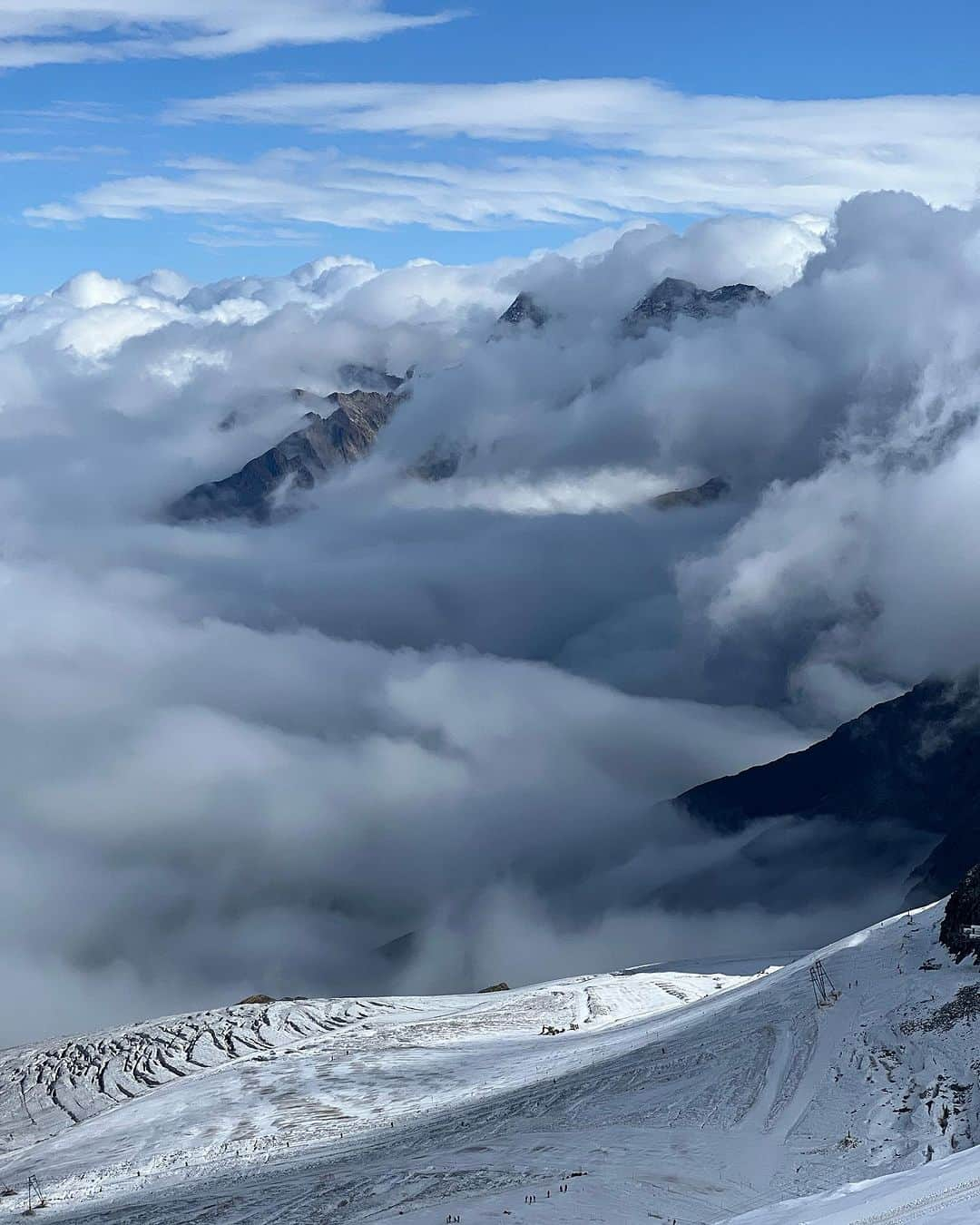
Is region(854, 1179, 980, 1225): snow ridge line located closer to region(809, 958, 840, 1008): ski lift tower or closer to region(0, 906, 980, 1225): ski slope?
region(0, 906, 980, 1225): ski slope

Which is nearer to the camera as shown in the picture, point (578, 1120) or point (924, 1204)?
point (924, 1204)

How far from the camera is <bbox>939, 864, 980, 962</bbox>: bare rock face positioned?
7719cm

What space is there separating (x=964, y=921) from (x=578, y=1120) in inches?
1055

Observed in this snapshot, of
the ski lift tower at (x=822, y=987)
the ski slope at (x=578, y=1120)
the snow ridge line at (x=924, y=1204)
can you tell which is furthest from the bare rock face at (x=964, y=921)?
the snow ridge line at (x=924, y=1204)

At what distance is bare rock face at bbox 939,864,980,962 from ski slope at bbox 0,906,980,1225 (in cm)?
149

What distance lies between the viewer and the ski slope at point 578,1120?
2218 inches

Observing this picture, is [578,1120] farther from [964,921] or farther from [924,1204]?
[924,1204]

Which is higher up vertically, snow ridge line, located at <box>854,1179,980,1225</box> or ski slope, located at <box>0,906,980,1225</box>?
A: ski slope, located at <box>0,906,980,1225</box>

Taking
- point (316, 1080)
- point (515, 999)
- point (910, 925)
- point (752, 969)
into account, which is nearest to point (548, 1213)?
point (910, 925)

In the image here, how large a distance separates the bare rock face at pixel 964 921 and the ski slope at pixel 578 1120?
58.7 inches

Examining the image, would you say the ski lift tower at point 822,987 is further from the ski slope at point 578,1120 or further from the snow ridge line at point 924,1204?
the snow ridge line at point 924,1204

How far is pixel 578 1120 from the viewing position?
72000mm

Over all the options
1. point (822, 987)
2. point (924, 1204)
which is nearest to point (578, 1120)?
point (822, 987)

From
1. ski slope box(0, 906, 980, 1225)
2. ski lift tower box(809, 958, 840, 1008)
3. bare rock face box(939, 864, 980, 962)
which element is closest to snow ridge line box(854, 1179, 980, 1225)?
ski slope box(0, 906, 980, 1225)
